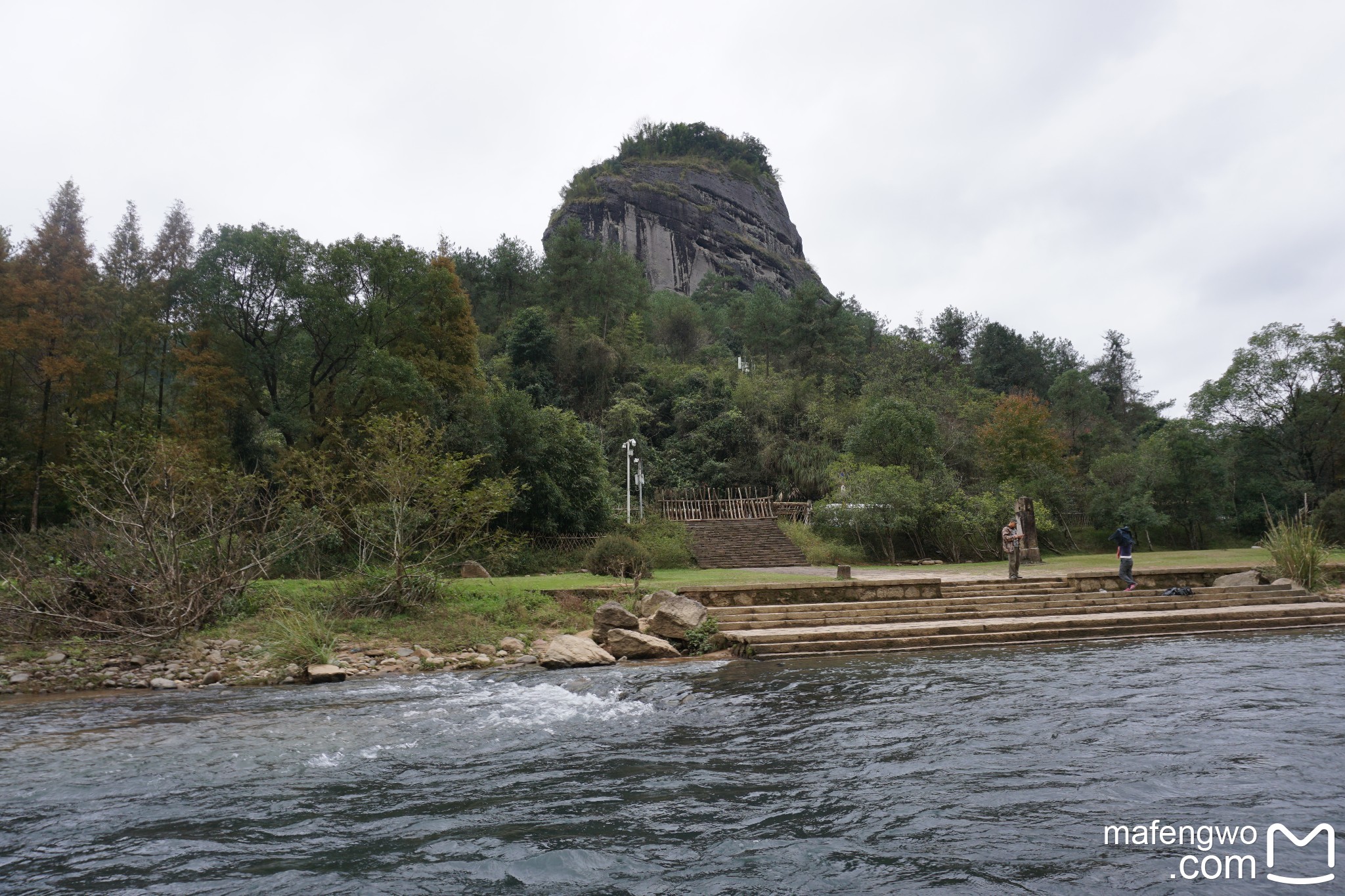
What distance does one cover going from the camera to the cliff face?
319 feet

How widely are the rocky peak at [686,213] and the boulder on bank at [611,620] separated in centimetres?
8084

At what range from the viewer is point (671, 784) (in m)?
5.74

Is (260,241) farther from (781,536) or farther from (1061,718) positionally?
(1061,718)

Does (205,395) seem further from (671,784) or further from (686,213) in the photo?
(686,213)

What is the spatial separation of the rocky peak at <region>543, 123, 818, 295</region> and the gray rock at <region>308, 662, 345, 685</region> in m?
83.2

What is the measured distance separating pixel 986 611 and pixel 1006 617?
0.36 meters

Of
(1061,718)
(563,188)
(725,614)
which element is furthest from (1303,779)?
(563,188)

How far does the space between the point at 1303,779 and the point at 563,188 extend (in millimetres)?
109125

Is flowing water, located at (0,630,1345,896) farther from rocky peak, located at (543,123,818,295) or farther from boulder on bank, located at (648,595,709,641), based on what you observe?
rocky peak, located at (543,123,818,295)

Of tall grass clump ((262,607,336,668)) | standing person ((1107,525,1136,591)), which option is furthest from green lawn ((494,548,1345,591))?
tall grass clump ((262,607,336,668))

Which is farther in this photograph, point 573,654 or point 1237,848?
point 573,654

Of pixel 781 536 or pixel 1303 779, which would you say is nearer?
pixel 1303 779

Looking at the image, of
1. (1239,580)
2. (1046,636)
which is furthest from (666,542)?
(1239,580)

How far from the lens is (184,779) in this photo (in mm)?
5957
